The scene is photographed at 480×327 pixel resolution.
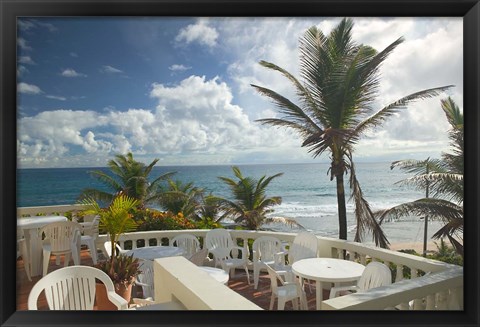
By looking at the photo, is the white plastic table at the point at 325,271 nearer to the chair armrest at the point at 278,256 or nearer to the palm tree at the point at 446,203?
the chair armrest at the point at 278,256

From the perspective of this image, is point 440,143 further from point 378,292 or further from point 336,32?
point 378,292

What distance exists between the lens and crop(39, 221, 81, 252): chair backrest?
196 inches

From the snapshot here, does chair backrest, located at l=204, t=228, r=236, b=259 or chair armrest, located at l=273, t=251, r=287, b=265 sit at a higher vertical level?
chair backrest, located at l=204, t=228, r=236, b=259

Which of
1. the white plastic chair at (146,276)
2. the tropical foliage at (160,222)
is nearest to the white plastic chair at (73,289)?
the white plastic chair at (146,276)

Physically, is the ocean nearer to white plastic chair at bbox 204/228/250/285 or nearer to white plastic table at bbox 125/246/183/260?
white plastic chair at bbox 204/228/250/285

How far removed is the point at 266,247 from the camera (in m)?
5.00

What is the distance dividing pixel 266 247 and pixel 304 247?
0.56 m

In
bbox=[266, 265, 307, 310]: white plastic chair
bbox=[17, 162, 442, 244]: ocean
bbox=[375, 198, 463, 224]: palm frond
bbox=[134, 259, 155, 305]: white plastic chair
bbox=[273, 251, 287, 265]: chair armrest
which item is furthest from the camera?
bbox=[17, 162, 442, 244]: ocean

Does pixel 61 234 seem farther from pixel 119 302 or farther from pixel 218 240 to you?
pixel 119 302

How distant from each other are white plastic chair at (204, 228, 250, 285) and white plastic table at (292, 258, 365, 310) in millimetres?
1307

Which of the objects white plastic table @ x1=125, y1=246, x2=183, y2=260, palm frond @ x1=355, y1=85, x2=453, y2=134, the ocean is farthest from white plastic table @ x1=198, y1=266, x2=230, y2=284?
the ocean

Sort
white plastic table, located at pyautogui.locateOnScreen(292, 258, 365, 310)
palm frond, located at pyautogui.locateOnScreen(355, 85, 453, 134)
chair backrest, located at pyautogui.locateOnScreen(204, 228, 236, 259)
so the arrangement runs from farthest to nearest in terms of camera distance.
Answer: palm frond, located at pyautogui.locateOnScreen(355, 85, 453, 134) < chair backrest, located at pyautogui.locateOnScreen(204, 228, 236, 259) < white plastic table, located at pyautogui.locateOnScreen(292, 258, 365, 310)
